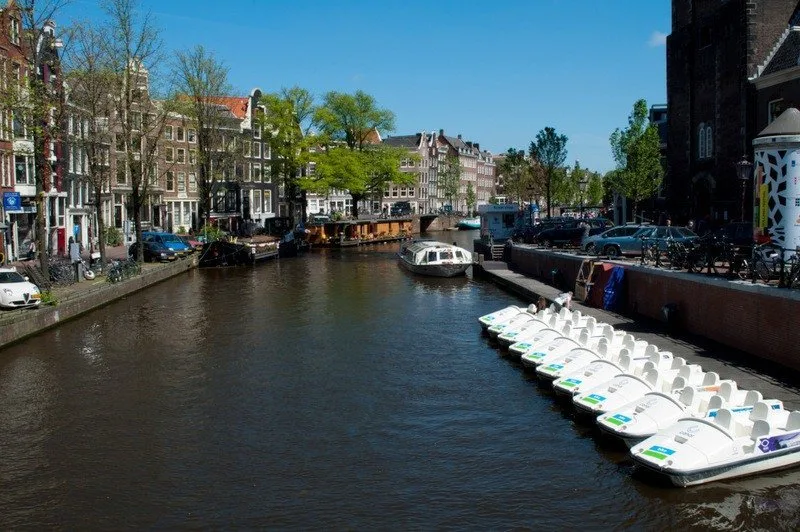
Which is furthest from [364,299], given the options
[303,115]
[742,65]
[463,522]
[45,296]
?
[303,115]

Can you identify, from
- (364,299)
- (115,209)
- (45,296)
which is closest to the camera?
(45,296)

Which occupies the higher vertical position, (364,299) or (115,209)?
(115,209)

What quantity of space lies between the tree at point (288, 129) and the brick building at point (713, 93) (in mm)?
44224

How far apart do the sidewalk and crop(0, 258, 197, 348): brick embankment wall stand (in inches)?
760

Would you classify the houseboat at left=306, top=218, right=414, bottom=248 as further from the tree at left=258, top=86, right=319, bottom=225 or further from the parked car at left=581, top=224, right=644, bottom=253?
the parked car at left=581, top=224, right=644, bottom=253

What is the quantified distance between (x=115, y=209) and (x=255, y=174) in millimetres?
23587

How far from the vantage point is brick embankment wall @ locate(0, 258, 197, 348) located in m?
27.5

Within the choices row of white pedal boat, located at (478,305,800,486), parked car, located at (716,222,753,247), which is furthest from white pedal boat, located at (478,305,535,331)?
parked car, located at (716,222,753,247)

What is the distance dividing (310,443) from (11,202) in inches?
1324

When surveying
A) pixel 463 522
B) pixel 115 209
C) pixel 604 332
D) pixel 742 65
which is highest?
pixel 742 65

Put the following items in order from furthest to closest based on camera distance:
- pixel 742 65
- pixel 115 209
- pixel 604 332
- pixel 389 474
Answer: pixel 115 209 < pixel 742 65 < pixel 604 332 < pixel 389 474

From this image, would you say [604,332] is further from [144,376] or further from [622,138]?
[622,138]

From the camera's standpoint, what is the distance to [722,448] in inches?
542

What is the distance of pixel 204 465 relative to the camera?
1608 cm
